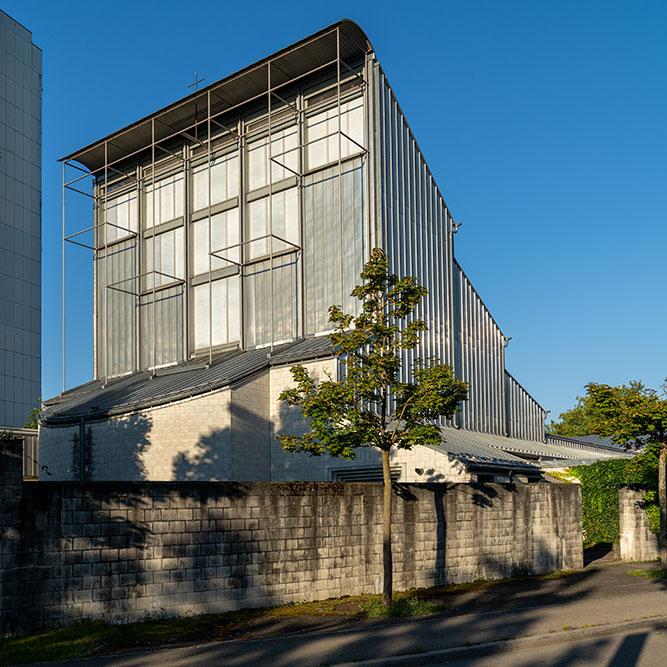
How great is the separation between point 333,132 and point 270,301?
7450 millimetres

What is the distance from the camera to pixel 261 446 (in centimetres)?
2842

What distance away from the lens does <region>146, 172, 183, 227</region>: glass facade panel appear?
38.7 metres

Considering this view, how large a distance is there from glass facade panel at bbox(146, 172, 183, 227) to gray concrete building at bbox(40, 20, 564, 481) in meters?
0.08

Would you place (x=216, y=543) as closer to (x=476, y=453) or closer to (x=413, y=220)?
(x=476, y=453)

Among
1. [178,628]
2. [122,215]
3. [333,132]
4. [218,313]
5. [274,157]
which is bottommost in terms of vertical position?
[178,628]

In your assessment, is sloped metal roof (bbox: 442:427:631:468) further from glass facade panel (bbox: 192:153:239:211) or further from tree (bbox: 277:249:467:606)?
glass facade panel (bbox: 192:153:239:211)

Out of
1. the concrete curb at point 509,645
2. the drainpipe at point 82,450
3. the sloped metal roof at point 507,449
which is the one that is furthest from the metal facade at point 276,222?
the concrete curb at point 509,645

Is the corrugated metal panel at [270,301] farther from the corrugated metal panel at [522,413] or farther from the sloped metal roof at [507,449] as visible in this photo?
the corrugated metal panel at [522,413]

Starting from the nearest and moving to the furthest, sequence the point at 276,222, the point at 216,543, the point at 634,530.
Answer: the point at 216,543
the point at 634,530
the point at 276,222

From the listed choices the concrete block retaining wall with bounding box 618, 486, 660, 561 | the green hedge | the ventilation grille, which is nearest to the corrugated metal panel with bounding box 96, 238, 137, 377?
the ventilation grille

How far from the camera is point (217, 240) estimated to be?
36.5 meters

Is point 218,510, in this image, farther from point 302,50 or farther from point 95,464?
point 302,50

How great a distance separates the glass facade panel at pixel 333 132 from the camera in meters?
31.8

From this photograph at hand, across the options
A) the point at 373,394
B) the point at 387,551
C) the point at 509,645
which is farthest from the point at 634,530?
the point at 509,645
